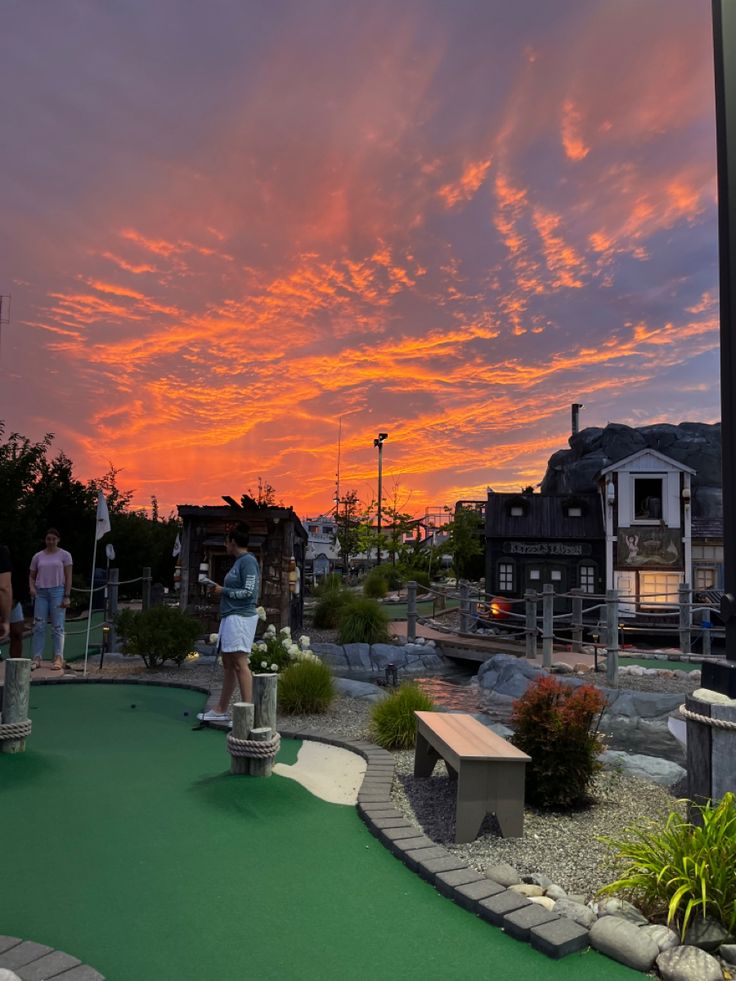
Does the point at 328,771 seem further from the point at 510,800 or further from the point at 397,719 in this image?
the point at 510,800

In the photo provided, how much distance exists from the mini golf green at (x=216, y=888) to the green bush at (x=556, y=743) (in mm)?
1476

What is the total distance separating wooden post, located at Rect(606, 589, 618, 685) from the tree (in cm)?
2196

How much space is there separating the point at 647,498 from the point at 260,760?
79.9ft

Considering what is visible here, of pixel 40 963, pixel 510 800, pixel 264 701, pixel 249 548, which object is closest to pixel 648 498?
pixel 249 548

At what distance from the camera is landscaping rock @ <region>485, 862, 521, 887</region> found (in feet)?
12.7

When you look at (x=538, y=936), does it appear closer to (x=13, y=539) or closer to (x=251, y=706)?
(x=251, y=706)

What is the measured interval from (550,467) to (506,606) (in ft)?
104

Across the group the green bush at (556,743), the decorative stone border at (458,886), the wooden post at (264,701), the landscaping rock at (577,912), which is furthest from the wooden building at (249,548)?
the landscaping rock at (577,912)

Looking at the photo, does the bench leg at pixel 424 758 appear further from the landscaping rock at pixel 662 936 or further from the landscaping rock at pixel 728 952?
the landscaping rock at pixel 728 952

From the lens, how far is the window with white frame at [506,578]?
2723 cm

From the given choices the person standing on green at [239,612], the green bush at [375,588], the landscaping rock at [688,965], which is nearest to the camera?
the landscaping rock at [688,965]

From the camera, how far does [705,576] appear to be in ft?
91.8

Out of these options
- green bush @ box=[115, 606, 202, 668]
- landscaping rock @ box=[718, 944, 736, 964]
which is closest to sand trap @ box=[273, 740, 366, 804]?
landscaping rock @ box=[718, 944, 736, 964]

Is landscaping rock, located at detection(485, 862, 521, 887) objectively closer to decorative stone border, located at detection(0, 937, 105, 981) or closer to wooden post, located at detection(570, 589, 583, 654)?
decorative stone border, located at detection(0, 937, 105, 981)
